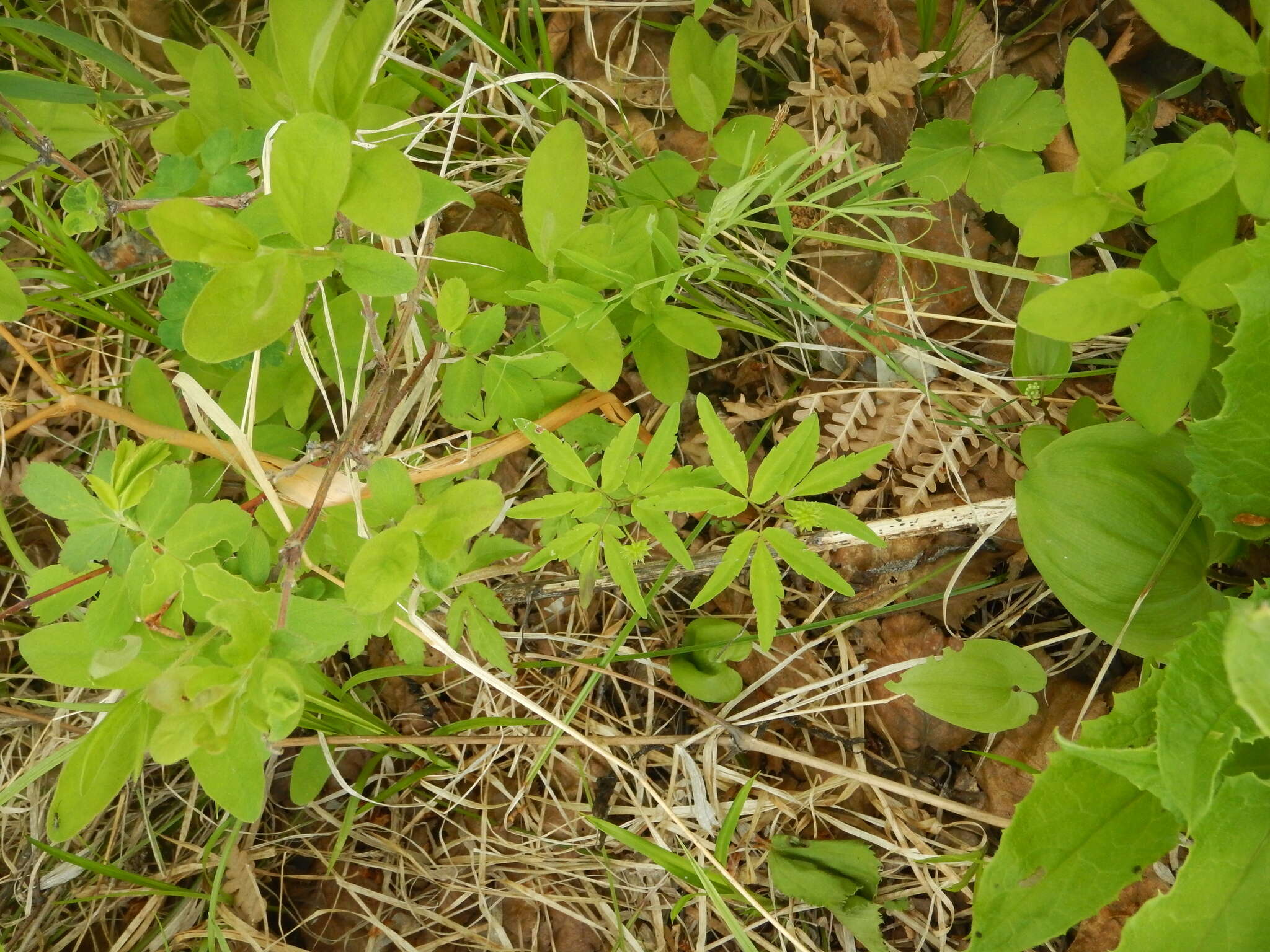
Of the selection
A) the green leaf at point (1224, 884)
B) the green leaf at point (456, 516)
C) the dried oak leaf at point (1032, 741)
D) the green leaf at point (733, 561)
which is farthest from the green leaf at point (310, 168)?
the dried oak leaf at point (1032, 741)

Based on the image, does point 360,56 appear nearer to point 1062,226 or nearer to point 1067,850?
point 1062,226

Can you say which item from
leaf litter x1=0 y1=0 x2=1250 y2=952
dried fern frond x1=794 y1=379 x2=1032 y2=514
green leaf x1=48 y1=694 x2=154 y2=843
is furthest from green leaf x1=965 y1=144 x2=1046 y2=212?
green leaf x1=48 y1=694 x2=154 y2=843

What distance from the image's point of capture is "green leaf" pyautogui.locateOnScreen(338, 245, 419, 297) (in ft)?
4.17

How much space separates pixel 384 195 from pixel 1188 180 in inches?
48.4

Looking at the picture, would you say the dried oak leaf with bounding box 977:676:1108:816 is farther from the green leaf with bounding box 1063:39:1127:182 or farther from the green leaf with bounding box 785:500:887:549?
the green leaf with bounding box 1063:39:1127:182

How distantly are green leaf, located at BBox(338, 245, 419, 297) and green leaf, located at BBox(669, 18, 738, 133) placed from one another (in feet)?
2.32

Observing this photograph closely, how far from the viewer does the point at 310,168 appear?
1.16 m

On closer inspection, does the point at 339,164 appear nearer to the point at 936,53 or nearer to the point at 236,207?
the point at 236,207

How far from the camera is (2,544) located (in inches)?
88.4

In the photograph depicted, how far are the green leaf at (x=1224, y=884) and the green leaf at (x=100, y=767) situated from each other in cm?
153

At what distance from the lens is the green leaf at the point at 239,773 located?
131 centimetres

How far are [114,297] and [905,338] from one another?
1.84m

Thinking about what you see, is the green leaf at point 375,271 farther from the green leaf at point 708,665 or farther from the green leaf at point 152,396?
the green leaf at point 708,665

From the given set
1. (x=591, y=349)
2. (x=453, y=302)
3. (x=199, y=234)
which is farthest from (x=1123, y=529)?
(x=199, y=234)
